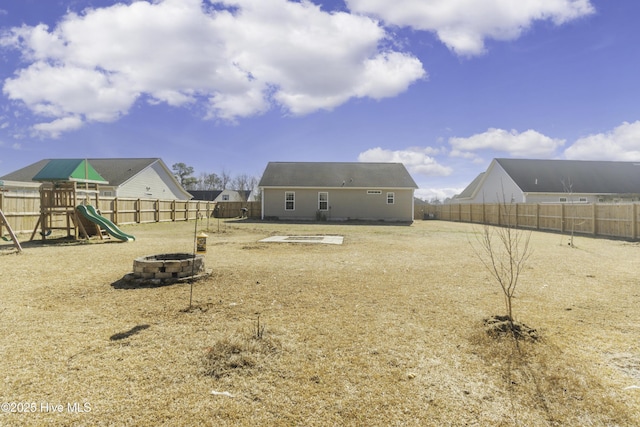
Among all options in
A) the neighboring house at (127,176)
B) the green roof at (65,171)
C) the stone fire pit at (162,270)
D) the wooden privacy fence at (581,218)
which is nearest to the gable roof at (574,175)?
the wooden privacy fence at (581,218)

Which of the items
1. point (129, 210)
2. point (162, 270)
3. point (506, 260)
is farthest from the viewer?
point (129, 210)

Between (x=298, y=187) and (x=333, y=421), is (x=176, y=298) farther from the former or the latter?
(x=298, y=187)

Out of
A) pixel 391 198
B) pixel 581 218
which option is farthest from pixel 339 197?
pixel 581 218

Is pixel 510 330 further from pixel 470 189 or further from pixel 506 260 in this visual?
pixel 470 189

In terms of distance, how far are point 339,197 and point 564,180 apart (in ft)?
59.6

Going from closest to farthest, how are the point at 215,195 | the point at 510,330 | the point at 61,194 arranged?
the point at 510,330, the point at 61,194, the point at 215,195

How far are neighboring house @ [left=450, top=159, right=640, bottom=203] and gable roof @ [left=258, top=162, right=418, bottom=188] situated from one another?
7.87 metres

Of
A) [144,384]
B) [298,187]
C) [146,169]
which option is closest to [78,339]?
[144,384]

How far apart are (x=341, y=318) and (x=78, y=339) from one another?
9.25ft

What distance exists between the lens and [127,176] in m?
27.1

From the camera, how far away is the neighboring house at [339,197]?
86.5 ft

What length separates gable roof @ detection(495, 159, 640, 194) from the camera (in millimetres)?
27078

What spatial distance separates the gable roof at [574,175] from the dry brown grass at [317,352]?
25021mm

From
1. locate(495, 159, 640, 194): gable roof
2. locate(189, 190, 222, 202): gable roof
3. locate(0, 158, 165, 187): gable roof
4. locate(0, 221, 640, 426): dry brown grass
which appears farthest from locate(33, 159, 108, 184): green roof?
locate(189, 190, 222, 202): gable roof
